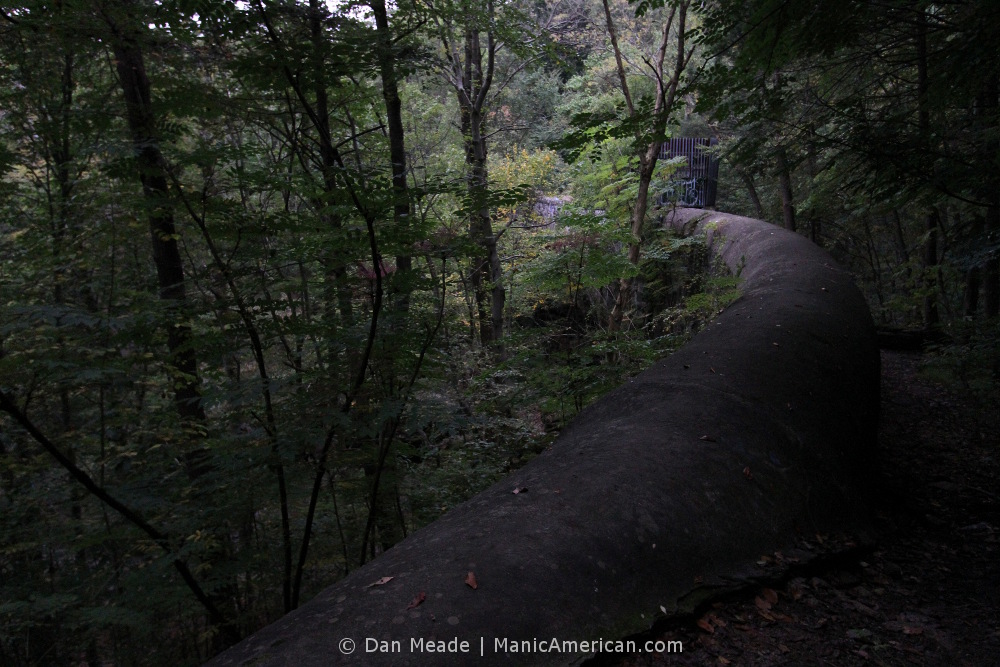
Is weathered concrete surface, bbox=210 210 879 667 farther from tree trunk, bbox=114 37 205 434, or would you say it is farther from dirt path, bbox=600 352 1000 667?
tree trunk, bbox=114 37 205 434

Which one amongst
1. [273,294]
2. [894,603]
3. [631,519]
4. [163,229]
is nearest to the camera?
[631,519]

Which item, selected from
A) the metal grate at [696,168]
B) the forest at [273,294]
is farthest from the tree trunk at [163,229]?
the metal grate at [696,168]

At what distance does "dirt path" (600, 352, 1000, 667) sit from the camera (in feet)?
6.12

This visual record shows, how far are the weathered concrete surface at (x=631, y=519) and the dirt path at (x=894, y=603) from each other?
141 mm

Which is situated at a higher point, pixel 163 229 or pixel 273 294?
pixel 163 229

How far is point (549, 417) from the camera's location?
28.8 ft

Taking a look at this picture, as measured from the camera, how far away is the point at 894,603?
2.29 m

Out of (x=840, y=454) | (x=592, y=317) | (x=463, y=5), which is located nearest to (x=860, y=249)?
(x=592, y=317)

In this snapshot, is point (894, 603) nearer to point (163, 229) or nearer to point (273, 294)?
point (273, 294)

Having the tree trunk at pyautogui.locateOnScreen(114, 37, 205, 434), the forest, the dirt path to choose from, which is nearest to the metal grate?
the forest

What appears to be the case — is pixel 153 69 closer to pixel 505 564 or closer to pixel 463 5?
pixel 463 5

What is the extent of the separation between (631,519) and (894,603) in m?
1.30

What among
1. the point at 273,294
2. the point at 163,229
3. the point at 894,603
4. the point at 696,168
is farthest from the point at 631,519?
the point at 696,168

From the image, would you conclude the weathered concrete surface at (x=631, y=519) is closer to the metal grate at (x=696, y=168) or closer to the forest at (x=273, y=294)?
the forest at (x=273, y=294)
